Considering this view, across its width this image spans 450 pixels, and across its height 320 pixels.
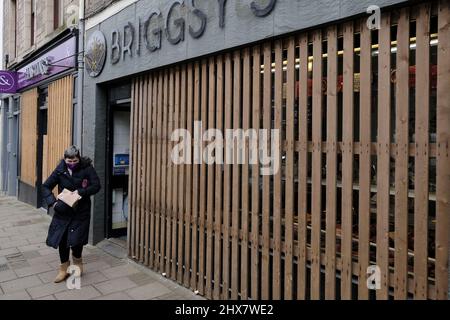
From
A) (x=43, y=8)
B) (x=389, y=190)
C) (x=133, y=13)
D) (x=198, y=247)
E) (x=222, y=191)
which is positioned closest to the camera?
(x=389, y=190)

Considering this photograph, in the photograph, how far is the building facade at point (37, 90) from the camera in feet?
25.0

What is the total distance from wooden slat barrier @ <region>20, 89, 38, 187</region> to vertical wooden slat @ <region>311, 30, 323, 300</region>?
8.36m

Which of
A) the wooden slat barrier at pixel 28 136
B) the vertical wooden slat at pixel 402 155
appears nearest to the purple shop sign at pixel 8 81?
the wooden slat barrier at pixel 28 136

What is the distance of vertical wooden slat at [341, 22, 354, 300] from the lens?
9.84 ft

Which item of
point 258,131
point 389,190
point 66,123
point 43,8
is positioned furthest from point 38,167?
point 389,190

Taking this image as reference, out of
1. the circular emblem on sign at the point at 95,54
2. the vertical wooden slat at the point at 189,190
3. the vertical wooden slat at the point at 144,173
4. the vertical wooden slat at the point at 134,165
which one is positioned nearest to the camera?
the vertical wooden slat at the point at 189,190

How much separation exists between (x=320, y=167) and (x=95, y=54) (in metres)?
4.71

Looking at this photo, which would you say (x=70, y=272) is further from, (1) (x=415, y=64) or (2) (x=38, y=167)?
(2) (x=38, y=167)

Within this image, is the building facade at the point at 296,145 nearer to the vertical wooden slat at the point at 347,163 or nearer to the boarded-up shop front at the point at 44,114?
the vertical wooden slat at the point at 347,163

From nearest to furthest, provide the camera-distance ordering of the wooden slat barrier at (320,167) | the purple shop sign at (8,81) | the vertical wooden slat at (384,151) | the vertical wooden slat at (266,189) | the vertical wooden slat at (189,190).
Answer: the wooden slat barrier at (320,167) → the vertical wooden slat at (384,151) → the vertical wooden slat at (266,189) → the vertical wooden slat at (189,190) → the purple shop sign at (8,81)

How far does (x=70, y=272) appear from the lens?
4906mm

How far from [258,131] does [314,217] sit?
1.00 meters

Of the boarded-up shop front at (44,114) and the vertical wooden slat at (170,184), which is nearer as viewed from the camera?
the vertical wooden slat at (170,184)

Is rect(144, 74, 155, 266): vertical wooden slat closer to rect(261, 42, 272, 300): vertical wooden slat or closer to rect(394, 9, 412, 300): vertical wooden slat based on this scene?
rect(261, 42, 272, 300): vertical wooden slat
